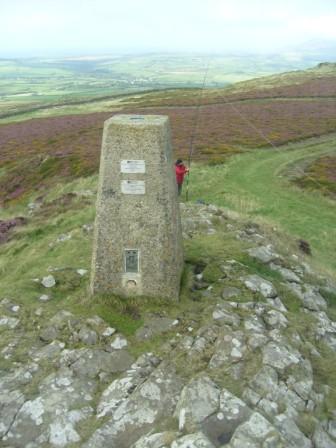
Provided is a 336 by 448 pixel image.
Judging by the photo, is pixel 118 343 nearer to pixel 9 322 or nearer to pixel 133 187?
pixel 9 322

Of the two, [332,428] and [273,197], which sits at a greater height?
[332,428]

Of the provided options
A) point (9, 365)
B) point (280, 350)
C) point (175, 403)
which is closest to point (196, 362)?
point (175, 403)

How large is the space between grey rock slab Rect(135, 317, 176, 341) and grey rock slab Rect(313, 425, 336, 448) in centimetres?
455

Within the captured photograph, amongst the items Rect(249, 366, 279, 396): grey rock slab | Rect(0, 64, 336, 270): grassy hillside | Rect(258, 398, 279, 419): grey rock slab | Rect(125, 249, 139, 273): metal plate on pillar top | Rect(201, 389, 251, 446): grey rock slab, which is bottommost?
Rect(0, 64, 336, 270): grassy hillside

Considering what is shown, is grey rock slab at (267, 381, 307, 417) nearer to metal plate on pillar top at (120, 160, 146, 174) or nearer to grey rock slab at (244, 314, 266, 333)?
grey rock slab at (244, 314, 266, 333)

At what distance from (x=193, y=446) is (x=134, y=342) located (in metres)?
4.02

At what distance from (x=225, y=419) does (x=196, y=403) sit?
713 mm

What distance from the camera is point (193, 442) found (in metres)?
8.13

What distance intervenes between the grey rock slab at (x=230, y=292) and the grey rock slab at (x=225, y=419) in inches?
175

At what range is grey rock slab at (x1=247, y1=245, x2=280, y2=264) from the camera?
16688mm

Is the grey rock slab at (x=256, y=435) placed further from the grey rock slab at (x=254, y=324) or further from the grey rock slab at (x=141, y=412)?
the grey rock slab at (x=254, y=324)

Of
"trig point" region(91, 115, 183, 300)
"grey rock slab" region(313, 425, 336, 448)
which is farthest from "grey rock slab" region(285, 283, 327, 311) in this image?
"grey rock slab" region(313, 425, 336, 448)

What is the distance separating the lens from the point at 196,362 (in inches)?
422

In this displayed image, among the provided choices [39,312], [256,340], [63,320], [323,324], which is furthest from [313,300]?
[39,312]
